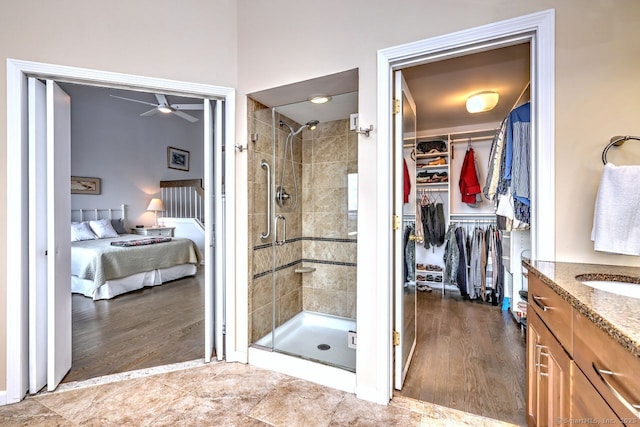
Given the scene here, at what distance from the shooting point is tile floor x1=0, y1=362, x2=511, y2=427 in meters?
1.64

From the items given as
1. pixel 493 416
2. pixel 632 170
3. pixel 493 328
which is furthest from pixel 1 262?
pixel 493 328

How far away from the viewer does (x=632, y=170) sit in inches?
47.6

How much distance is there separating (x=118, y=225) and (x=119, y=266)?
2.52m

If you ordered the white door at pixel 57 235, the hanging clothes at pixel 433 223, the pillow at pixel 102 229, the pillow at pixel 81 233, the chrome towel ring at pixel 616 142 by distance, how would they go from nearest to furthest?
the chrome towel ring at pixel 616 142 → the white door at pixel 57 235 → the hanging clothes at pixel 433 223 → the pillow at pixel 81 233 → the pillow at pixel 102 229

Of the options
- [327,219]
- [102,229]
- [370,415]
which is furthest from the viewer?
[102,229]

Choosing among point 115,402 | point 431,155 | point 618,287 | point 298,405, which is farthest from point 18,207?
point 431,155

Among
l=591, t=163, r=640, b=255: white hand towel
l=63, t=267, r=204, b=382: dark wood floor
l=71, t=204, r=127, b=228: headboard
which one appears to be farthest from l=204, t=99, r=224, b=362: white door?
l=71, t=204, r=127, b=228: headboard

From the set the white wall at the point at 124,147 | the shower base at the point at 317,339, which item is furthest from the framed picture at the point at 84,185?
the shower base at the point at 317,339

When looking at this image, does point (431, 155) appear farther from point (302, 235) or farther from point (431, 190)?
point (302, 235)

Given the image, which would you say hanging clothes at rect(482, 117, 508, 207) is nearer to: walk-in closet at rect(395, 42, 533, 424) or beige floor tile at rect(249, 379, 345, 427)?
walk-in closet at rect(395, 42, 533, 424)

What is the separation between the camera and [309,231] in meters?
3.15

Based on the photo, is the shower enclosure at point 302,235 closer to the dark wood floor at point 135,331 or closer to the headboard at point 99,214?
the dark wood floor at point 135,331

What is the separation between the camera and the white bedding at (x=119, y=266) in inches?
151

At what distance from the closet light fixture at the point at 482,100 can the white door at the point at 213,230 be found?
2384 mm
